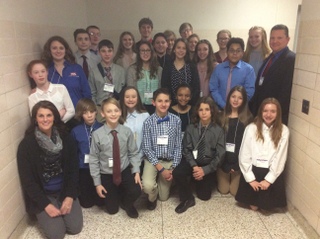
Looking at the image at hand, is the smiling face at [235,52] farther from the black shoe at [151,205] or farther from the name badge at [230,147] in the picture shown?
the black shoe at [151,205]

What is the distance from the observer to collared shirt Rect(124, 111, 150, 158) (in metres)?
2.82

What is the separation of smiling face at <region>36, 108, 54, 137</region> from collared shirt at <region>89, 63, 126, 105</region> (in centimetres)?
100

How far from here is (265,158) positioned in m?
2.50

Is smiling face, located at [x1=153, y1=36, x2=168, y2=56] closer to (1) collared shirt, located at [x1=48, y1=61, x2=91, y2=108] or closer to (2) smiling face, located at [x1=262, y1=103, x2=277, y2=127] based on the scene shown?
(1) collared shirt, located at [x1=48, y1=61, x2=91, y2=108]

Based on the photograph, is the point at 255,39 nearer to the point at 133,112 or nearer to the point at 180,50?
the point at 180,50

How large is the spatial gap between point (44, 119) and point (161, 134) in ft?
3.51

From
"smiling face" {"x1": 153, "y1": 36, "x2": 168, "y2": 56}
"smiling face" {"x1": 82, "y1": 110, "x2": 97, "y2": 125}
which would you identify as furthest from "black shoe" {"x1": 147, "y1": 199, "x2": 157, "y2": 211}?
"smiling face" {"x1": 153, "y1": 36, "x2": 168, "y2": 56}

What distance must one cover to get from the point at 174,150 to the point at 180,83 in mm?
858

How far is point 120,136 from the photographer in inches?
100

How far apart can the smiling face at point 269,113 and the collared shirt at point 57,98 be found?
1842 mm

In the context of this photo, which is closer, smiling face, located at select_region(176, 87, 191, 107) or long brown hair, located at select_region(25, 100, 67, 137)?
long brown hair, located at select_region(25, 100, 67, 137)

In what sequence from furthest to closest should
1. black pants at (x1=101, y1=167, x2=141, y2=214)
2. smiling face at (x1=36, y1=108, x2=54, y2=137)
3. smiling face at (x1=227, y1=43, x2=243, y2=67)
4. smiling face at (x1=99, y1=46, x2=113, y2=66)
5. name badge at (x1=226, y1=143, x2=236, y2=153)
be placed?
smiling face at (x1=99, y1=46, x2=113, y2=66) < smiling face at (x1=227, y1=43, x2=243, y2=67) < name badge at (x1=226, y1=143, x2=236, y2=153) < black pants at (x1=101, y1=167, x2=141, y2=214) < smiling face at (x1=36, y1=108, x2=54, y2=137)

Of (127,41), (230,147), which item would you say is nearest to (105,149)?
(230,147)

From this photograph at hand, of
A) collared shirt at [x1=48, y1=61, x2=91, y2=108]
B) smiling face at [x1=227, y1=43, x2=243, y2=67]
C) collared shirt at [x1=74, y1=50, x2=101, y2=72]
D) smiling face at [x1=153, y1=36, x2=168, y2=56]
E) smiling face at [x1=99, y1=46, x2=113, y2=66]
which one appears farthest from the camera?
smiling face at [x1=153, y1=36, x2=168, y2=56]
